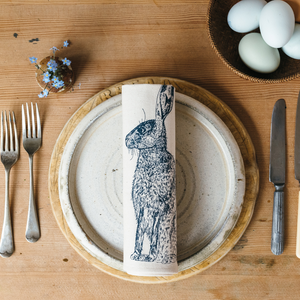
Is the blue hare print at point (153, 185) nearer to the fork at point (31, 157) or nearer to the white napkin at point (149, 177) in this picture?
the white napkin at point (149, 177)

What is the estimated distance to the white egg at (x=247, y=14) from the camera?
0.55 m

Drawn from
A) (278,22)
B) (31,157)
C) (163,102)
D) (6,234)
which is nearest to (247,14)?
(278,22)

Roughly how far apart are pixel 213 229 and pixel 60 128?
18.1 inches

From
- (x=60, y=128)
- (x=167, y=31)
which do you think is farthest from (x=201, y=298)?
(x=167, y=31)

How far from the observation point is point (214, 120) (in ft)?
1.92

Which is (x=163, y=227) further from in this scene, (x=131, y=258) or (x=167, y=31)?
(x=167, y=31)

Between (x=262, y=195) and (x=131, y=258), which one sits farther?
(x=262, y=195)

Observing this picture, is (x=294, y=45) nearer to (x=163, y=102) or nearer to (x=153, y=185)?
(x=163, y=102)

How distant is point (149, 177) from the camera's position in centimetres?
51

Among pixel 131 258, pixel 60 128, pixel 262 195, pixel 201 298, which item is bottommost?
pixel 201 298

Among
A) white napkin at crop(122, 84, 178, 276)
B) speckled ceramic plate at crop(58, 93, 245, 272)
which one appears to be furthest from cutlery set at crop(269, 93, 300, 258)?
white napkin at crop(122, 84, 178, 276)

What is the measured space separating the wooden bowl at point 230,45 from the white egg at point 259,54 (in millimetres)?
26

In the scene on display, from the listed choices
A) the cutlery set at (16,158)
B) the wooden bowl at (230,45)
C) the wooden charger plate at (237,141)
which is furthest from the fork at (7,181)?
the wooden bowl at (230,45)

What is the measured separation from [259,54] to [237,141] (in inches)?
8.0
